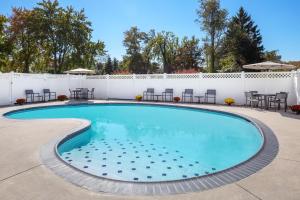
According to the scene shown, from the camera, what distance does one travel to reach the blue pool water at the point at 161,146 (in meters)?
4.02

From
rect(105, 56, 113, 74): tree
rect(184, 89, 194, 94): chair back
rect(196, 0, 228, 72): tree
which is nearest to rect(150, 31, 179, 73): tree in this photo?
rect(196, 0, 228, 72): tree

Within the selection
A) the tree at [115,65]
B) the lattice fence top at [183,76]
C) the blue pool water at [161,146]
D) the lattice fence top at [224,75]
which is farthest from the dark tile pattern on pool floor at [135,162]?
the tree at [115,65]

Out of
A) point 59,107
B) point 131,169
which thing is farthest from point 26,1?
point 131,169

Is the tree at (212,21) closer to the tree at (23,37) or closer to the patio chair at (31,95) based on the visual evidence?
the tree at (23,37)

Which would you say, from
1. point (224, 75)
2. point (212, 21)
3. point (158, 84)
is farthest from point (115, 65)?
point (224, 75)

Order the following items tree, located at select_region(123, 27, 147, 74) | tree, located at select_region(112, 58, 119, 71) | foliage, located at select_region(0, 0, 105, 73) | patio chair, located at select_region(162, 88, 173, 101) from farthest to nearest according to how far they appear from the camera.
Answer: tree, located at select_region(112, 58, 119, 71) < tree, located at select_region(123, 27, 147, 74) < foliage, located at select_region(0, 0, 105, 73) < patio chair, located at select_region(162, 88, 173, 101)

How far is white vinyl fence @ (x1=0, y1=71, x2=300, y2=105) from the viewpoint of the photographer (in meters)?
11.0

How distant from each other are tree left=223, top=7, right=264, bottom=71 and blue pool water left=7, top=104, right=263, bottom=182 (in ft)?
55.4

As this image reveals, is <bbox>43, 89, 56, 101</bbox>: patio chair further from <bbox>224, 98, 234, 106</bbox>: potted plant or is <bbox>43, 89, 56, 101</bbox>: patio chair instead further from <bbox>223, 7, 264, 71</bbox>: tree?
<bbox>223, 7, 264, 71</bbox>: tree

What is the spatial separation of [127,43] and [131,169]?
34.0 m

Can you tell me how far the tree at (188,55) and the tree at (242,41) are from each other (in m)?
7.02

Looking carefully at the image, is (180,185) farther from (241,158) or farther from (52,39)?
(52,39)

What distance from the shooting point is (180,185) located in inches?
109

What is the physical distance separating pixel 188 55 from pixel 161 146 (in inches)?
1179
